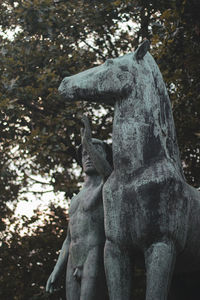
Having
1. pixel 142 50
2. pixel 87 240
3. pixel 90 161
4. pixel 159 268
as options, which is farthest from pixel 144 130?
pixel 87 240

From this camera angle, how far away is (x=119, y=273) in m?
3.90

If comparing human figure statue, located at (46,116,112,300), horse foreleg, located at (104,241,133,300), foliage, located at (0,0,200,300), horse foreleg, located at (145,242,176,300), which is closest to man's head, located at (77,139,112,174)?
human figure statue, located at (46,116,112,300)

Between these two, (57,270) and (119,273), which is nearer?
(119,273)

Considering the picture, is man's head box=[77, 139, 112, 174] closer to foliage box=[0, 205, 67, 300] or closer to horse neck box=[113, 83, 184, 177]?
horse neck box=[113, 83, 184, 177]

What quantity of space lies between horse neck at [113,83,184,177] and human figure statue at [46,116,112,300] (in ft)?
1.19

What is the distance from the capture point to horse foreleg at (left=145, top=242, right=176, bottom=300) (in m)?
3.69

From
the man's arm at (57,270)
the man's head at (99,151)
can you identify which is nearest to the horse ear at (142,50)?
the man's head at (99,151)

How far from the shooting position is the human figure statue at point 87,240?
4.54 meters

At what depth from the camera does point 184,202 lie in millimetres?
3904

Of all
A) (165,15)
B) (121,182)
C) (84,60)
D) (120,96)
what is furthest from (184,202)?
(84,60)

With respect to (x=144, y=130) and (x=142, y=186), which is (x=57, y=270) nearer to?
(x=142, y=186)

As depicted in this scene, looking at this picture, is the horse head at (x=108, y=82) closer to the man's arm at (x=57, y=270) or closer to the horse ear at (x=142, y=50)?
the horse ear at (x=142, y=50)

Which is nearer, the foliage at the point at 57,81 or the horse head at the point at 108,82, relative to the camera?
the horse head at the point at 108,82

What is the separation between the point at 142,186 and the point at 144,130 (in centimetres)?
45
